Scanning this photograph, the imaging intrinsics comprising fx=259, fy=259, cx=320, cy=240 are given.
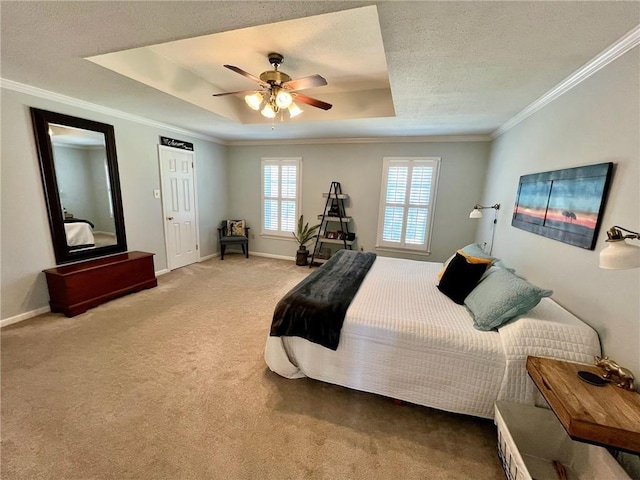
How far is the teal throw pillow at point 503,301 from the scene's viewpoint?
1.62m

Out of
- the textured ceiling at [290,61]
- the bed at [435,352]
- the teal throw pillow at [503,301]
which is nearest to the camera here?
the bed at [435,352]

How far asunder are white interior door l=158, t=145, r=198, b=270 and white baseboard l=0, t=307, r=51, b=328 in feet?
5.43

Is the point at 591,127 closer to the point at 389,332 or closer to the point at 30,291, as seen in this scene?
the point at 389,332

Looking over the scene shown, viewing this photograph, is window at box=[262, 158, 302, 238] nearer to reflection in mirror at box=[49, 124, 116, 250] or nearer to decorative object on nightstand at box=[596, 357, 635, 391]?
reflection in mirror at box=[49, 124, 116, 250]

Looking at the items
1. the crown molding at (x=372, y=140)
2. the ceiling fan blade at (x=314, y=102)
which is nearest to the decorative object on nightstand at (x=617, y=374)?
the ceiling fan blade at (x=314, y=102)

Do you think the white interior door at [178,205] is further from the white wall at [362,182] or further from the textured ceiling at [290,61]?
the textured ceiling at [290,61]

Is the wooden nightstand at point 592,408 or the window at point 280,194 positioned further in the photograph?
the window at point 280,194

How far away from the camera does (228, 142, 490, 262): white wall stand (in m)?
4.17

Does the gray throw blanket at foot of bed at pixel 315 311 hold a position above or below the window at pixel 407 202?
below

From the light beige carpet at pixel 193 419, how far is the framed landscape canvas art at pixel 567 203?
1.39 m

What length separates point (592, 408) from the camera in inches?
42.6

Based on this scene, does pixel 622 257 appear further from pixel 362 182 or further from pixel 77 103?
pixel 77 103

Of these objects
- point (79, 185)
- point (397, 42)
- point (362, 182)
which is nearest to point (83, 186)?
point (79, 185)

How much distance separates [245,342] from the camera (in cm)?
248
